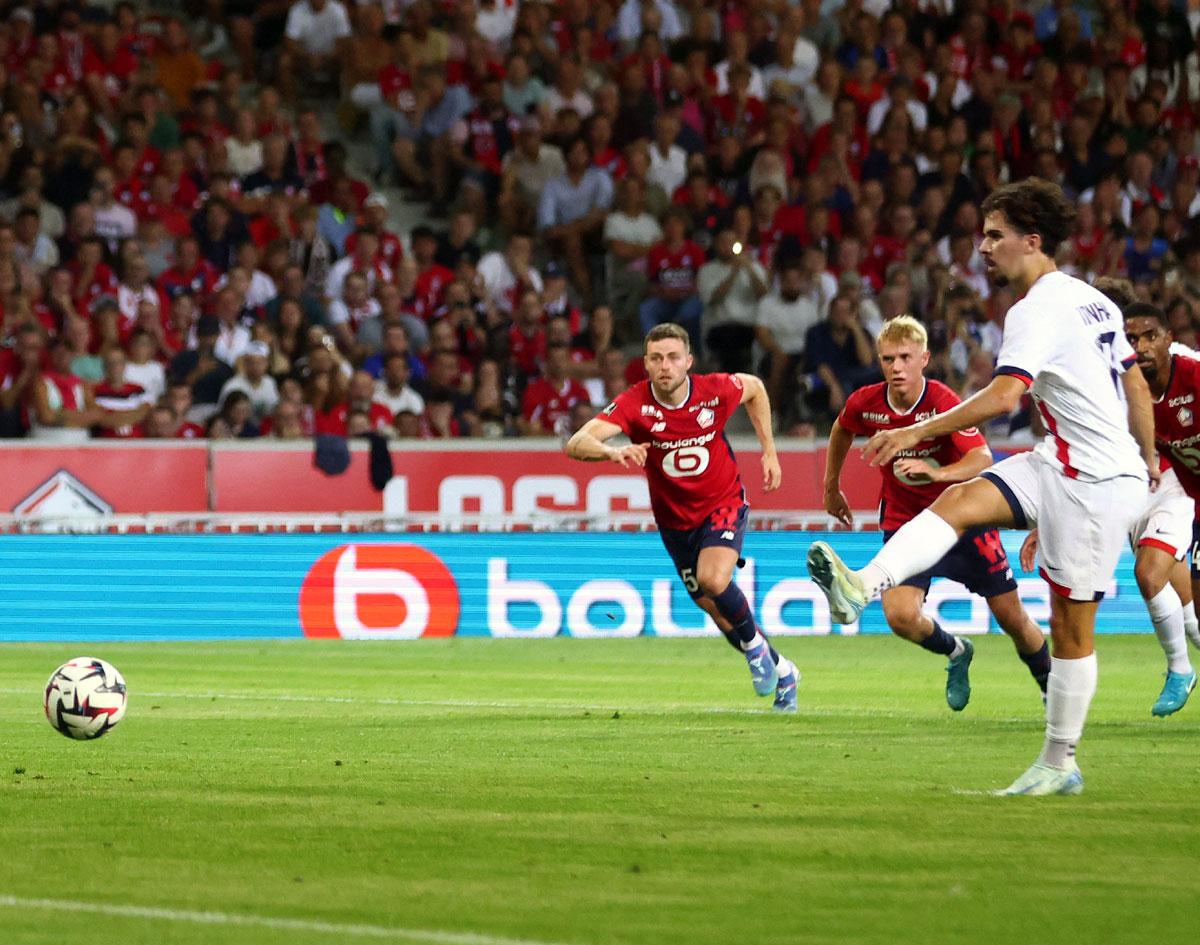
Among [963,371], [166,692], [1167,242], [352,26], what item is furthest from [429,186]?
[166,692]

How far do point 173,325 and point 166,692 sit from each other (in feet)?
24.6

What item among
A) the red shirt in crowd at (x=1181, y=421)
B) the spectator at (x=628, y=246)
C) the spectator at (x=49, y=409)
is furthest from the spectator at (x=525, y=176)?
the red shirt in crowd at (x=1181, y=421)

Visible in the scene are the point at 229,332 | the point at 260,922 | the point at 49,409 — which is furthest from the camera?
the point at 229,332

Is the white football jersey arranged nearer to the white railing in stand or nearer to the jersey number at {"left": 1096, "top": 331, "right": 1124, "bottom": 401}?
the jersey number at {"left": 1096, "top": 331, "right": 1124, "bottom": 401}

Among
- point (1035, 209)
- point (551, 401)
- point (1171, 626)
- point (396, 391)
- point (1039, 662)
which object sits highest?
point (1035, 209)

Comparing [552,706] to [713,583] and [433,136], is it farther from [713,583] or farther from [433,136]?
[433,136]

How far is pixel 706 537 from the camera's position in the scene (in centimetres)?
1245

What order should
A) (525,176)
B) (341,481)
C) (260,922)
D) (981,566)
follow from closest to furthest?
(260,922), (981,566), (341,481), (525,176)

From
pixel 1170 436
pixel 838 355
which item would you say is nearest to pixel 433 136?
pixel 838 355

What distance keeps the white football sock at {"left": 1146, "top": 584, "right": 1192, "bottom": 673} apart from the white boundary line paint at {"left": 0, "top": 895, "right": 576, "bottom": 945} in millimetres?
6778

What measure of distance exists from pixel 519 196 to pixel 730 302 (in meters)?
2.77

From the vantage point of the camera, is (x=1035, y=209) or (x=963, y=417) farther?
(x=1035, y=209)

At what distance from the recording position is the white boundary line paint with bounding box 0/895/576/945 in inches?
216

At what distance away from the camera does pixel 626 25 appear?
24.2 meters
